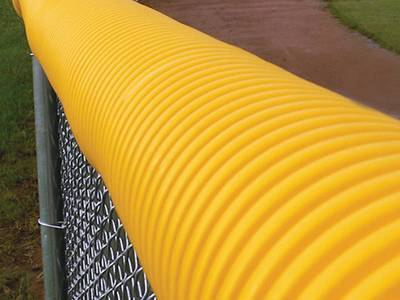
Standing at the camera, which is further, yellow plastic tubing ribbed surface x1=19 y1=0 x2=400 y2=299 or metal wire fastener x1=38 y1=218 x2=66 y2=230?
metal wire fastener x1=38 y1=218 x2=66 y2=230

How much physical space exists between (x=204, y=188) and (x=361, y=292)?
265 millimetres

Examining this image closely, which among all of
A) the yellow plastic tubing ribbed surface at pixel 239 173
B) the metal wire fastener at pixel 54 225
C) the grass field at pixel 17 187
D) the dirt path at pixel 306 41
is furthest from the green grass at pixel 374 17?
the yellow plastic tubing ribbed surface at pixel 239 173

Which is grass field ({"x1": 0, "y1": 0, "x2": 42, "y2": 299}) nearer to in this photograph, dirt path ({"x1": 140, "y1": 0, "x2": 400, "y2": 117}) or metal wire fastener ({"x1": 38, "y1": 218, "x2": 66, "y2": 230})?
metal wire fastener ({"x1": 38, "y1": 218, "x2": 66, "y2": 230})

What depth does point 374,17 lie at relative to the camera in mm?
12000

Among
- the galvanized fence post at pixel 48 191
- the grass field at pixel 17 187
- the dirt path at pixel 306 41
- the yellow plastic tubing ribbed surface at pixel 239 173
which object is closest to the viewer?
the yellow plastic tubing ribbed surface at pixel 239 173

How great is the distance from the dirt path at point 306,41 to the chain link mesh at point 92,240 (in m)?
5.91

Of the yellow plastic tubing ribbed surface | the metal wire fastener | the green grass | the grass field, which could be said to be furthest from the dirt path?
the yellow plastic tubing ribbed surface

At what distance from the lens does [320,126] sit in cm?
72

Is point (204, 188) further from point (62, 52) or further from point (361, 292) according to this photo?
point (62, 52)

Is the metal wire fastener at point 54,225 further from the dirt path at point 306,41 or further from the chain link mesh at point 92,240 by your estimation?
the dirt path at point 306,41

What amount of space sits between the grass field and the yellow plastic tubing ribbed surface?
8.82ft

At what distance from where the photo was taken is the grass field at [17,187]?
3666 mm

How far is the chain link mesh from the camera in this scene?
1.58 m

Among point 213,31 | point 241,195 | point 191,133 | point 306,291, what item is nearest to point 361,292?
point 306,291
